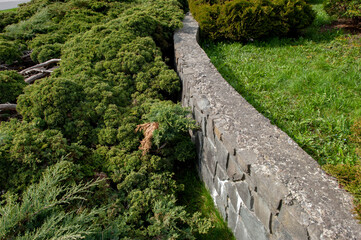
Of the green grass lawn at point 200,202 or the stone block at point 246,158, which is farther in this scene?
the green grass lawn at point 200,202

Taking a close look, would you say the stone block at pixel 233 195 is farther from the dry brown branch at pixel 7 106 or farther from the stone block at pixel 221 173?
the dry brown branch at pixel 7 106

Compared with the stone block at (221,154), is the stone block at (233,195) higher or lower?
lower

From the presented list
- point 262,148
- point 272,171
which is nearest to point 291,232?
point 272,171

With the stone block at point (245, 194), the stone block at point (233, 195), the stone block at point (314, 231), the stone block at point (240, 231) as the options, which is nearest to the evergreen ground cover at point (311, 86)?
the stone block at point (314, 231)

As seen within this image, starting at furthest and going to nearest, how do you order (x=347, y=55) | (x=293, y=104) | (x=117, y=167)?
(x=347, y=55)
(x=293, y=104)
(x=117, y=167)

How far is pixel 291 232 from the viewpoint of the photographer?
1401mm

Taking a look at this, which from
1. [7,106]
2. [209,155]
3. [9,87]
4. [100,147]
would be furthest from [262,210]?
[9,87]

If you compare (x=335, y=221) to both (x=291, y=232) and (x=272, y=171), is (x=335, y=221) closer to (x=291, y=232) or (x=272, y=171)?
(x=291, y=232)

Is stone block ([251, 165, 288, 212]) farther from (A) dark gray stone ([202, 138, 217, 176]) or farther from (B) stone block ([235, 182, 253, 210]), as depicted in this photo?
(A) dark gray stone ([202, 138, 217, 176])

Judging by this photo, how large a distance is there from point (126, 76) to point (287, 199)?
2618mm

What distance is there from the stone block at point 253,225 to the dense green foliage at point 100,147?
0.36 m

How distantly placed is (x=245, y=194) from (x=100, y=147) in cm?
159

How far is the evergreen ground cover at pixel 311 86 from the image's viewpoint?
223cm

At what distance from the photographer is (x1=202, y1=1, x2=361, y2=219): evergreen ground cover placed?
2.23m
